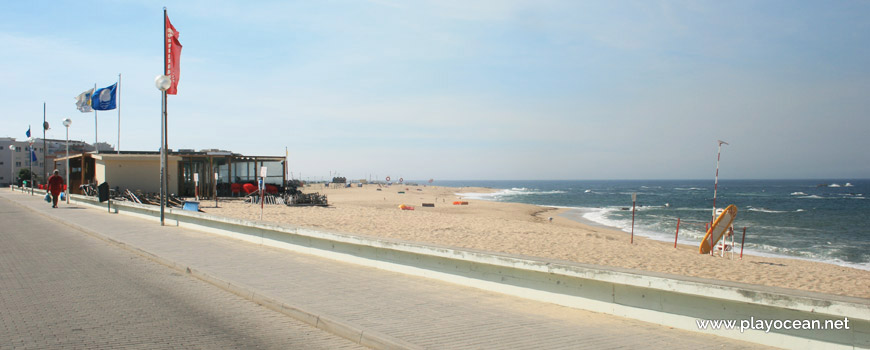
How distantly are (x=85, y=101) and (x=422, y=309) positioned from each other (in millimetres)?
33814

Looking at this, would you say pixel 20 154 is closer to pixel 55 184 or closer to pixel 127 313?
pixel 55 184

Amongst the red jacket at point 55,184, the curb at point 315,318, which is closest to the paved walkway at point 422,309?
the curb at point 315,318

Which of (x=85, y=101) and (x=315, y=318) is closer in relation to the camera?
(x=315, y=318)

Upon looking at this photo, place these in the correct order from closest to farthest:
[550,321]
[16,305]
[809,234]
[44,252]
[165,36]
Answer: [550,321] → [16,305] → [44,252] → [165,36] → [809,234]

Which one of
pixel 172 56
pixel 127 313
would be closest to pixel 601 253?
pixel 127 313

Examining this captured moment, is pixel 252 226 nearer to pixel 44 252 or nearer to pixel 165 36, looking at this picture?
pixel 44 252

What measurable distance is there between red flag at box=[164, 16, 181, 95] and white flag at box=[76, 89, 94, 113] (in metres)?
18.9

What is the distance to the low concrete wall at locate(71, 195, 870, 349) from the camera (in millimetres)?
4250

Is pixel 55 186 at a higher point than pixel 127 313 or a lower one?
higher

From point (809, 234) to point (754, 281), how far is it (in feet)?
74.6

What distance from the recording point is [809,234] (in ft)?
99.4

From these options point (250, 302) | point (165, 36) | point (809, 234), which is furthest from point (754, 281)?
point (809, 234)

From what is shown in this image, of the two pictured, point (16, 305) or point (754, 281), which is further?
point (754, 281)

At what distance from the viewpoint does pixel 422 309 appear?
19.9ft
